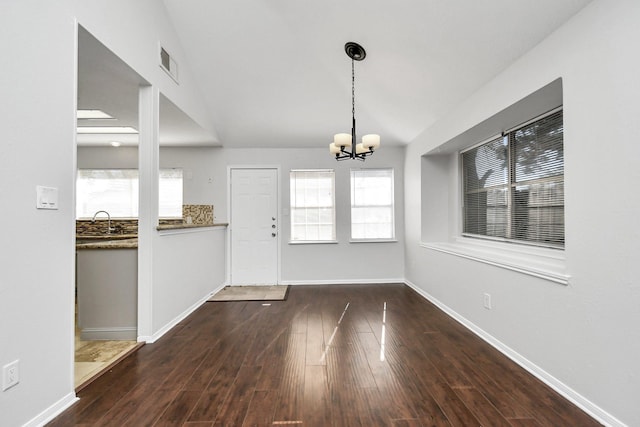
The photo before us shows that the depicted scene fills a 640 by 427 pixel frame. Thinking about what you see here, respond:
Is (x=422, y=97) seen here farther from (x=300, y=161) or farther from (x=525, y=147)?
(x=300, y=161)

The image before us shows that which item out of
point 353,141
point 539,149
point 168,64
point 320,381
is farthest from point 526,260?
point 168,64

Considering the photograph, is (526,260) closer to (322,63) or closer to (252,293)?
(322,63)

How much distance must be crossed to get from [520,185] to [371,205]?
2.58 meters

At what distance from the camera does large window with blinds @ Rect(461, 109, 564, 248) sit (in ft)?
8.80

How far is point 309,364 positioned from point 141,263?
5.68ft

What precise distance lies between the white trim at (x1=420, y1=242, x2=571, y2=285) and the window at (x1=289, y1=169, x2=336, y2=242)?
7.32ft

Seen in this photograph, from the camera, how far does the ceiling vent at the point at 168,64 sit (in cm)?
318

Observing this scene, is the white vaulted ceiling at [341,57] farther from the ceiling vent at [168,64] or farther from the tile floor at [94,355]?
the tile floor at [94,355]

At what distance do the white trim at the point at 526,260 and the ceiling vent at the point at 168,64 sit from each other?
359cm

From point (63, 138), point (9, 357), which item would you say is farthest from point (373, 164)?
point (9, 357)

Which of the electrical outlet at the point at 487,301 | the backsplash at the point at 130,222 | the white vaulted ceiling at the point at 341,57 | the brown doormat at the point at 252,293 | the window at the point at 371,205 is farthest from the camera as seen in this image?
the window at the point at 371,205

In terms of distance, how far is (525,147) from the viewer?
308 cm

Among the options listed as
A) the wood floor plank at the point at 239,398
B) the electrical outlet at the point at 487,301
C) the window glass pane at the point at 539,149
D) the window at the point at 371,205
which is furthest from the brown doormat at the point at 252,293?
the window glass pane at the point at 539,149

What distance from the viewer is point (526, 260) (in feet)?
8.73
